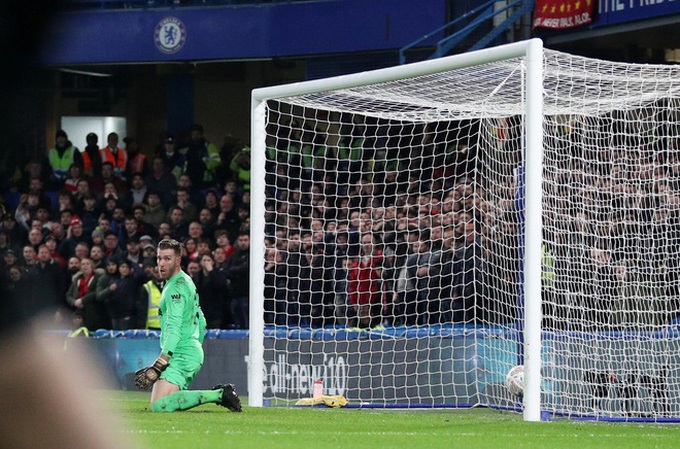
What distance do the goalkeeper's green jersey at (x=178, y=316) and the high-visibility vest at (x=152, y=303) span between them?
4.63m

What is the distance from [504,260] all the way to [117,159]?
35.6ft

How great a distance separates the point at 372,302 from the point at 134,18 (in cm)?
1009

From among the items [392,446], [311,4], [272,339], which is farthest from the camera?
[311,4]

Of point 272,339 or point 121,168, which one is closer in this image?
point 272,339

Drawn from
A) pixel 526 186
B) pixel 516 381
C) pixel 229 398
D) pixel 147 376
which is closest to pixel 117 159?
pixel 229 398

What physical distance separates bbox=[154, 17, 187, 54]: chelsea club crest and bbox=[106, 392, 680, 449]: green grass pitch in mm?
12089

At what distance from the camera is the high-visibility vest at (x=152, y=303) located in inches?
619

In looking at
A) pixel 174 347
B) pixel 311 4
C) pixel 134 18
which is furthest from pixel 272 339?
pixel 134 18

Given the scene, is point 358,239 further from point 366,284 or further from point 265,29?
point 265,29

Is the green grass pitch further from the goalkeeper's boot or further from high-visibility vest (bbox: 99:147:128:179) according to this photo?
high-visibility vest (bbox: 99:147:128:179)

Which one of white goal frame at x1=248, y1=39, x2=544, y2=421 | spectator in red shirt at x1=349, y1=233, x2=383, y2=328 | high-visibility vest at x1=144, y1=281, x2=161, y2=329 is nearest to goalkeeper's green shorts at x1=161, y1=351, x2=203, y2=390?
white goal frame at x1=248, y1=39, x2=544, y2=421

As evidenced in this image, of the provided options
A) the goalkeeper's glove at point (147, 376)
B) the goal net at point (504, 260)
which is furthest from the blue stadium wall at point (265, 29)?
the goalkeeper's glove at point (147, 376)

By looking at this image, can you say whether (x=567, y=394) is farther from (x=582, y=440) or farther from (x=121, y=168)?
(x=121, y=168)

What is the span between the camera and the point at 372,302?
14.4 metres
